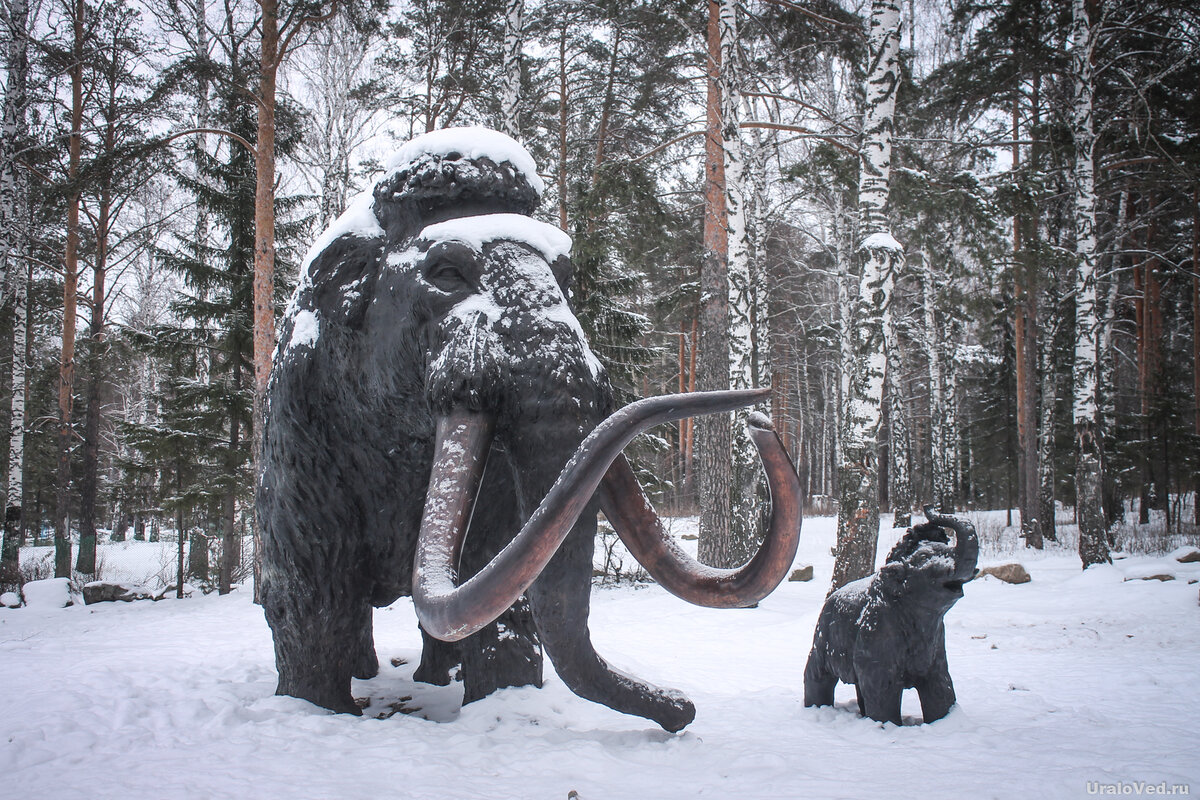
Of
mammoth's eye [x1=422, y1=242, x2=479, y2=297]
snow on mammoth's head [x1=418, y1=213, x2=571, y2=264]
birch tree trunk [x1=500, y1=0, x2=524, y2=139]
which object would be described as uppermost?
birch tree trunk [x1=500, y1=0, x2=524, y2=139]

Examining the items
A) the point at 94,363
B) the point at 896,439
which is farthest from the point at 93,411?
the point at 896,439

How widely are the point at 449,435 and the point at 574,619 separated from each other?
2.33 ft

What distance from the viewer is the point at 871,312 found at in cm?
673

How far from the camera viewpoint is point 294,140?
930 cm

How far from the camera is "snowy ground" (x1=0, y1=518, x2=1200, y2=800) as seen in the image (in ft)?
6.77

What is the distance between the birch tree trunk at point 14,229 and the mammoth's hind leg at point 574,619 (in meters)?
10.5

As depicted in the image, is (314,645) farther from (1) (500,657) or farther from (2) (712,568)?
(2) (712,568)

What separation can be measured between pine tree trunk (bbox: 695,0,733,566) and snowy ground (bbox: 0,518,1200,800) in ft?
8.86

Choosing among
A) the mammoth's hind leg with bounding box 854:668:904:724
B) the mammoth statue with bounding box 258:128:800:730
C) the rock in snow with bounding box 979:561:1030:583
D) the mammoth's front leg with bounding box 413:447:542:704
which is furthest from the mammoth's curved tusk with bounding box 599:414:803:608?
the rock in snow with bounding box 979:561:1030:583

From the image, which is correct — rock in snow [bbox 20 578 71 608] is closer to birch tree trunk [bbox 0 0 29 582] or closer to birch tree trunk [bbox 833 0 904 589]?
birch tree trunk [bbox 0 0 29 582]

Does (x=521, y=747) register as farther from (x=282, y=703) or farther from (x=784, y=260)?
(x=784, y=260)

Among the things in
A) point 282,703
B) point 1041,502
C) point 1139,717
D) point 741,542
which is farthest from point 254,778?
point 1041,502

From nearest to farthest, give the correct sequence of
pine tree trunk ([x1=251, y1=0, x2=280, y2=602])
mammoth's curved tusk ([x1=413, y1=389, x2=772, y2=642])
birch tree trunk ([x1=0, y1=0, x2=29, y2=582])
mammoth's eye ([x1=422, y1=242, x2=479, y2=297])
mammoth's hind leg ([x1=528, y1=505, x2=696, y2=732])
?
mammoth's curved tusk ([x1=413, y1=389, x2=772, y2=642]) → mammoth's hind leg ([x1=528, y1=505, x2=696, y2=732]) → mammoth's eye ([x1=422, y1=242, x2=479, y2=297]) → pine tree trunk ([x1=251, y1=0, x2=280, y2=602]) → birch tree trunk ([x1=0, y1=0, x2=29, y2=582])

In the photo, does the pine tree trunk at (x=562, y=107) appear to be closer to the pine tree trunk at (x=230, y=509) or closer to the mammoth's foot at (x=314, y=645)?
the pine tree trunk at (x=230, y=509)
